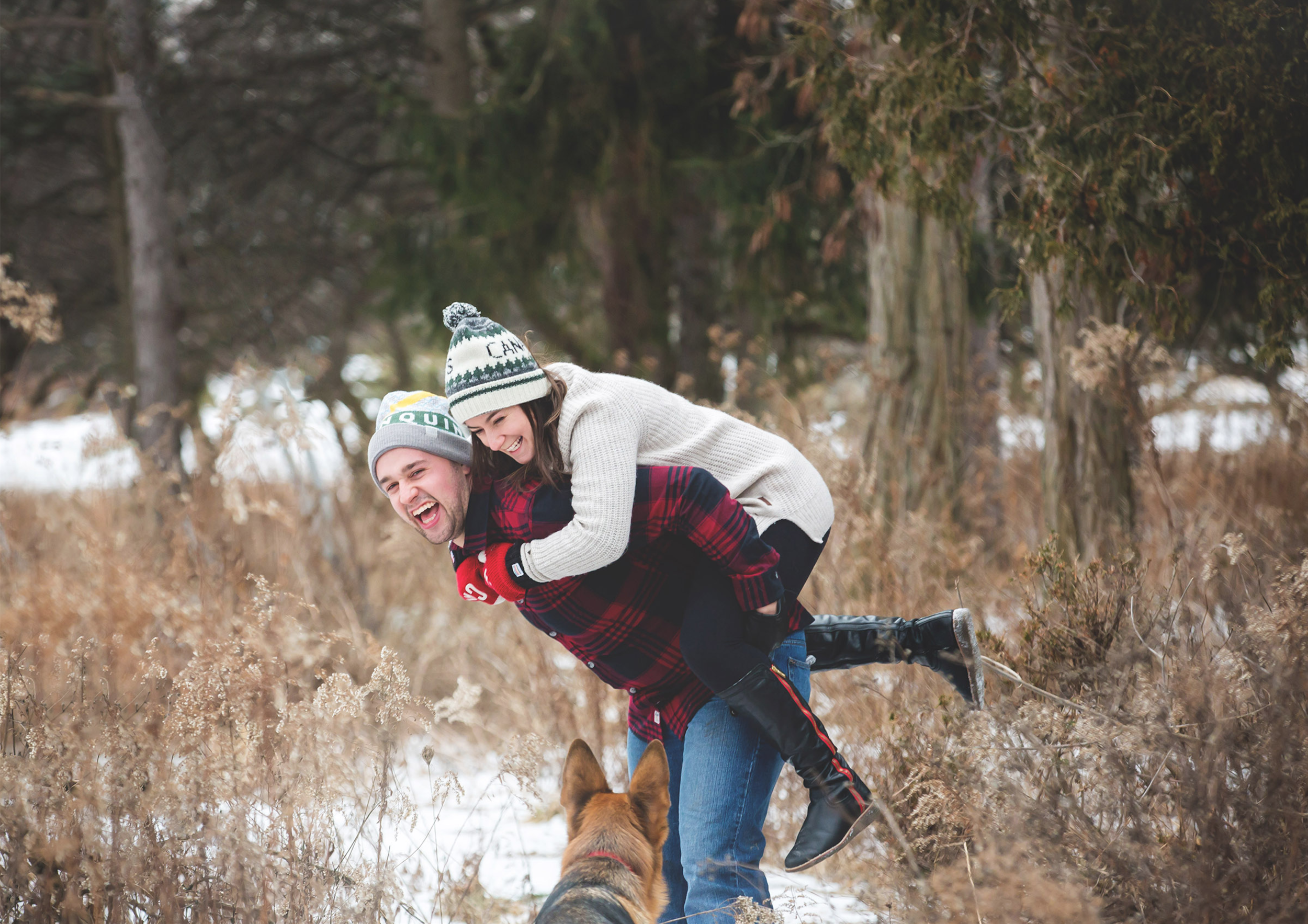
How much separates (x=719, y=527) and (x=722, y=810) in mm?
643

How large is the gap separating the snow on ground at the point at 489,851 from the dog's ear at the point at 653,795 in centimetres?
33

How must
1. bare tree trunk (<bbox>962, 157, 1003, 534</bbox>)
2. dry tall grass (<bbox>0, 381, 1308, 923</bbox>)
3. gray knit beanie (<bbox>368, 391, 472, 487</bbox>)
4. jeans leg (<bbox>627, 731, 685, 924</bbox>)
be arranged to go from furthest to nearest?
bare tree trunk (<bbox>962, 157, 1003, 534</bbox>) < jeans leg (<bbox>627, 731, 685, 924</bbox>) < gray knit beanie (<bbox>368, 391, 472, 487</bbox>) < dry tall grass (<bbox>0, 381, 1308, 923</bbox>)

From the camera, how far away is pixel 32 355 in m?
13.1

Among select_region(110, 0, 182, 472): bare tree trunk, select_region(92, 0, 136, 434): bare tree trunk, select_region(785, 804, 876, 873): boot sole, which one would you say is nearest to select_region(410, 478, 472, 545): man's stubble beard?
select_region(785, 804, 876, 873): boot sole

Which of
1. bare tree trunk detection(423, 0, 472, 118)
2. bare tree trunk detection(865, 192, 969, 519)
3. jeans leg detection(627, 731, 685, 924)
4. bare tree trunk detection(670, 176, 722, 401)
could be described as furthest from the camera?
bare tree trunk detection(670, 176, 722, 401)

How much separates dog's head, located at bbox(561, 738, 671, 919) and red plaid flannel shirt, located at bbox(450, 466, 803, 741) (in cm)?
14

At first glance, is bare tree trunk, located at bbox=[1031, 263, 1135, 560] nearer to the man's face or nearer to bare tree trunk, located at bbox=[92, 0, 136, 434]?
the man's face

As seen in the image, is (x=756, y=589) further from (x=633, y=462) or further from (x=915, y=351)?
(x=915, y=351)

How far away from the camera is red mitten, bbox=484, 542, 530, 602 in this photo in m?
2.12

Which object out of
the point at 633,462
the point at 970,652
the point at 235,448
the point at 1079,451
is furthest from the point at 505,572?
the point at 1079,451

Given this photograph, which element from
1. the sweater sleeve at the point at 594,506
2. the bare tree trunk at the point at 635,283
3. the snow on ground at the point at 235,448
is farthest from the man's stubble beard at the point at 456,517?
the bare tree trunk at the point at 635,283

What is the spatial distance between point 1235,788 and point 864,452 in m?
4.05

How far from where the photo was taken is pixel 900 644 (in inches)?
102

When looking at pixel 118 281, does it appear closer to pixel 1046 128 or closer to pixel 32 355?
pixel 32 355
